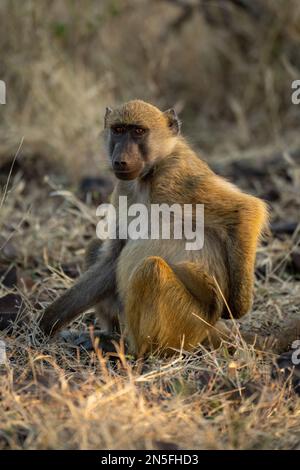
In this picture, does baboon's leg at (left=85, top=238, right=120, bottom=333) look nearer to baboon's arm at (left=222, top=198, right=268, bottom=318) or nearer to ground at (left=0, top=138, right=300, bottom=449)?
ground at (left=0, top=138, right=300, bottom=449)

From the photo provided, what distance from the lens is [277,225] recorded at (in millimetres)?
6191

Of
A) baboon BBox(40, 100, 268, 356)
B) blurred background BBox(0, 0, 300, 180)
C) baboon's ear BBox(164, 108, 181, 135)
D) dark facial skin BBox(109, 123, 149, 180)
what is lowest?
baboon BBox(40, 100, 268, 356)

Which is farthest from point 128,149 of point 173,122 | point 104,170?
point 104,170

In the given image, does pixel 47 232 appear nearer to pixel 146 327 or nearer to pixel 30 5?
pixel 146 327

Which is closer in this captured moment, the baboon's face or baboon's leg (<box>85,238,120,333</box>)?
the baboon's face

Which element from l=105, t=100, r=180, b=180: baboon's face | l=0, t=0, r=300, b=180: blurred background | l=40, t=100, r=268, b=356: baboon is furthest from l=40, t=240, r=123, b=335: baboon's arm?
l=0, t=0, r=300, b=180: blurred background

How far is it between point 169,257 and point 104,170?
2519 millimetres

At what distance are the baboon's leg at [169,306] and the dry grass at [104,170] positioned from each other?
0.13 metres

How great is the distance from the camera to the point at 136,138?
4.33m

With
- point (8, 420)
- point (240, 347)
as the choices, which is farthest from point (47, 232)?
point (8, 420)

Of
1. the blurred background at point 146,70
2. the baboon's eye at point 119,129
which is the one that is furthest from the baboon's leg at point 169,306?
the blurred background at point 146,70

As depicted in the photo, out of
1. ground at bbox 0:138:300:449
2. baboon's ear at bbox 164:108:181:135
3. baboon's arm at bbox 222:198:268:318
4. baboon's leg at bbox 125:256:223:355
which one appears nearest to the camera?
ground at bbox 0:138:300:449

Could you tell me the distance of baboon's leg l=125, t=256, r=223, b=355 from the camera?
3936 mm

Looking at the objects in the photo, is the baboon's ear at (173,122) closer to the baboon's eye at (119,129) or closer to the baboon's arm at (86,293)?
the baboon's eye at (119,129)
